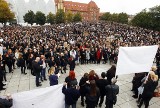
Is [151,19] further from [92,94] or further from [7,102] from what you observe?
[7,102]

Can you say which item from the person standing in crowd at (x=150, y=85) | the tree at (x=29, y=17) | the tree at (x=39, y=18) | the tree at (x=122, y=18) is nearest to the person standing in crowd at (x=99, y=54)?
the person standing in crowd at (x=150, y=85)

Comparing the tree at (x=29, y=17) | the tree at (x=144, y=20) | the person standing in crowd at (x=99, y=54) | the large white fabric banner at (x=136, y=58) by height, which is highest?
the tree at (x=29, y=17)

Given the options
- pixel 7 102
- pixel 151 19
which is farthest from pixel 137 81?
pixel 151 19

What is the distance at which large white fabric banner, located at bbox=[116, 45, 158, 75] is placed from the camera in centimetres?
682

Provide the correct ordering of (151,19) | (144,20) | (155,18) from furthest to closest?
1. (144,20)
2. (151,19)
3. (155,18)

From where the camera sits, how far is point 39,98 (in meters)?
6.14

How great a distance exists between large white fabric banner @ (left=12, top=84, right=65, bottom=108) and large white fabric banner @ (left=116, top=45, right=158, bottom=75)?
2492 mm

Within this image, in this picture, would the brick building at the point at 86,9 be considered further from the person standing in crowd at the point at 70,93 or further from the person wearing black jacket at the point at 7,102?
the person wearing black jacket at the point at 7,102

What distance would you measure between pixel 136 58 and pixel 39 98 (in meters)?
3.74

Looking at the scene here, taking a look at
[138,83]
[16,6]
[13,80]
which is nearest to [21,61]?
[13,80]

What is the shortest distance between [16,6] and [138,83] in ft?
361

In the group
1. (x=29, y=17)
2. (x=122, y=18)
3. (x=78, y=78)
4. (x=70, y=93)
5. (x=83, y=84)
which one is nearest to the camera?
(x=70, y=93)

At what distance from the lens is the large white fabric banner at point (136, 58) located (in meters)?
6.82

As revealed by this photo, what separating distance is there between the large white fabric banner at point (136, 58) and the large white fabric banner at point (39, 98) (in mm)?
2492
